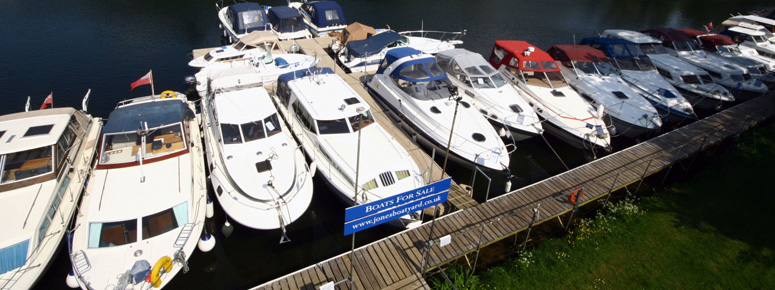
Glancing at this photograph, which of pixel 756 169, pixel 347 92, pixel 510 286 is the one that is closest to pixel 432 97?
pixel 347 92

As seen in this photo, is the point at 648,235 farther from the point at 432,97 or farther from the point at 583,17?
the point at 583,17

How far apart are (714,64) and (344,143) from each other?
2420cm

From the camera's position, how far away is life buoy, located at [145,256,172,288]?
9.95 metres

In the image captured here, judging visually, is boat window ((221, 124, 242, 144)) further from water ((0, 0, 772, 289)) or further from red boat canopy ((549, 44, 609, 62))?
red boat canopy ((549, 44, 609, 62))

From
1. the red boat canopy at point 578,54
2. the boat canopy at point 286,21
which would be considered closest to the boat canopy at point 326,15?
the boat canopy at point 286,21

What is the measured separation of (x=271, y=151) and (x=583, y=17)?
41.9 m

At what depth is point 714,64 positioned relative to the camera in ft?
81.5

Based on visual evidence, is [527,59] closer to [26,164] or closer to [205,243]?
[205,243]

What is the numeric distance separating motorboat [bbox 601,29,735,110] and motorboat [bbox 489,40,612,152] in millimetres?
7583

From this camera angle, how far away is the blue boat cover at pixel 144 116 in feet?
45.0

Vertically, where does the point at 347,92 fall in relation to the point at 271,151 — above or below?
above

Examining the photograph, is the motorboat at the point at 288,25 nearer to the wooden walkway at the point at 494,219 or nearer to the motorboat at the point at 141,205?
the motorboat at the point at 141,205

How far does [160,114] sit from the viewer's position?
1457 cm

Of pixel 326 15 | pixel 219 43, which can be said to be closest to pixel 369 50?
pixel 326 15
